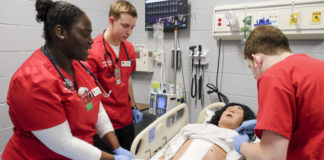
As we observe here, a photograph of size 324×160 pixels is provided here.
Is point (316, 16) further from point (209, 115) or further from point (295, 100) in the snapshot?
point (295, 100)

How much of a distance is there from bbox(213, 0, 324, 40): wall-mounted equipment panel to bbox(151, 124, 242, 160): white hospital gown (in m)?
0.88

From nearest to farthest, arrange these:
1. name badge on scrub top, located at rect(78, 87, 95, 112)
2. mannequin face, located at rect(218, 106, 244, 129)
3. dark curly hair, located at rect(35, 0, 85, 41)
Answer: dark curly hair, located at rect(35, 0, 85, 41), name badge on scrub top, located at rect(78, 87, 95, 112), mannequin face, located at rect(218, 106, 244, 129)

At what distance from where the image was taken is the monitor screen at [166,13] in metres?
2.40

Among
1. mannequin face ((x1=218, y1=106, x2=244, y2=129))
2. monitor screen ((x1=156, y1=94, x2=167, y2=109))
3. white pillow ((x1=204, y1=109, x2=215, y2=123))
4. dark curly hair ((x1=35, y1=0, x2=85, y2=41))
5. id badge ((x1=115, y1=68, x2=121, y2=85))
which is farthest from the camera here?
monitor screen ((x1=156, y1=94, x2=167, y2=109))

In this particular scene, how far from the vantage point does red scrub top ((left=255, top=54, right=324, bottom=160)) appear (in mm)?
808

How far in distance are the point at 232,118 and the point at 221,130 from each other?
0.65 feet

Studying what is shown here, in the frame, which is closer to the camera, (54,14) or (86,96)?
(54,14)

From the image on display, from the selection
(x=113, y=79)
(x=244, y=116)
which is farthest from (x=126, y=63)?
(x=244, y=116)

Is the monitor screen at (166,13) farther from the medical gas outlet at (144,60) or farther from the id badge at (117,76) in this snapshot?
the id badge at (117,76)

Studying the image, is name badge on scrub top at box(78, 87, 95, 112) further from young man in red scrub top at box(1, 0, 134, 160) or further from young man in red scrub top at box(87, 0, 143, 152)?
young man in red scrub top at box(87, 0, 143, 152)

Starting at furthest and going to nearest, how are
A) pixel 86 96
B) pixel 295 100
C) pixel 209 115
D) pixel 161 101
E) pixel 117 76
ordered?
pixel 161 101 < pixel 209 115 < pixel 117 76 < pixel 86 96 < pixel 295 100

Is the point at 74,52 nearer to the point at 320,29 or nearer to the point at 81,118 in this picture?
the point at 81,118

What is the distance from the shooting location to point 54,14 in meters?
0.92

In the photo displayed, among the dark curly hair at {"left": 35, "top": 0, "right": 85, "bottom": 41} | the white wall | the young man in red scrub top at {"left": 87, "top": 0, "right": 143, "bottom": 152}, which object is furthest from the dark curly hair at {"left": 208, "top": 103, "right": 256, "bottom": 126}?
the dark curly hair at {"left": 35, "top": 0, "right": 85, "bottom": 41}
